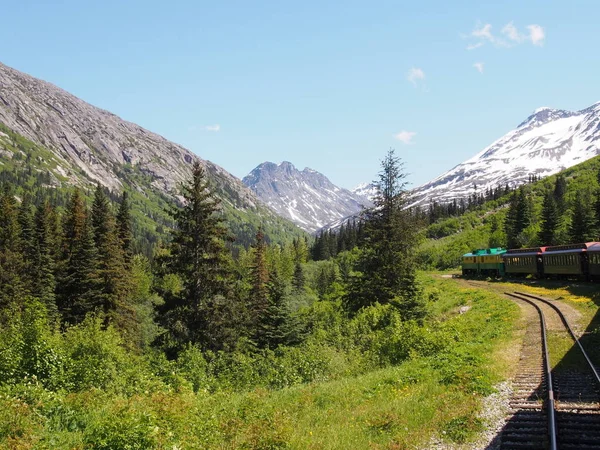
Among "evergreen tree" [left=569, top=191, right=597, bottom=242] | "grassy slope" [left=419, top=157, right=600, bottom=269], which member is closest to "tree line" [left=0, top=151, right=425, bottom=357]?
"evergreen tree" [left=569, top=191, right=597, bottom=242]

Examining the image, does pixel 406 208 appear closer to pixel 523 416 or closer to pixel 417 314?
pixel 417 314

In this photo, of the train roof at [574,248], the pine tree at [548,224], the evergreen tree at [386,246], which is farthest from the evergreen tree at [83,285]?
the pine tree at [548,224]

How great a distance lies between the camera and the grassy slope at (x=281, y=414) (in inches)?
355

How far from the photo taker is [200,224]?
2852 cm

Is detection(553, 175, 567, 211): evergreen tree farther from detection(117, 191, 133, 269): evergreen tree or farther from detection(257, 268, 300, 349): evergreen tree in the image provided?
detection(117, 191, 133, 269): evergreen tree

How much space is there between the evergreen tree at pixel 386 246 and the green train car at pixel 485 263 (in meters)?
31.0

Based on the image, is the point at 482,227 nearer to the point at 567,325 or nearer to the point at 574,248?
the point at 574,248

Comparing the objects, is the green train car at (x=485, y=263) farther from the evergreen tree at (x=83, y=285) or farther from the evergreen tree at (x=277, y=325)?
the evergreen tree at (x=83, y=285)

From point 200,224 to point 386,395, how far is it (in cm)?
1809

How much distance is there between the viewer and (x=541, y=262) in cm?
4906

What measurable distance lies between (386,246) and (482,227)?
242 feet

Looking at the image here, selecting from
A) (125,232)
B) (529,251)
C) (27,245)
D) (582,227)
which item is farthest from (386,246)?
(27,245)

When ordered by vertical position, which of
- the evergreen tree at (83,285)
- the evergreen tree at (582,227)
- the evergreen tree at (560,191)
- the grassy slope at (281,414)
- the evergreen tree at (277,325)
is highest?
the evergreen tree at (560,191)

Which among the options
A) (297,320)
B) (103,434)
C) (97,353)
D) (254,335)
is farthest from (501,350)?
(254,335)
